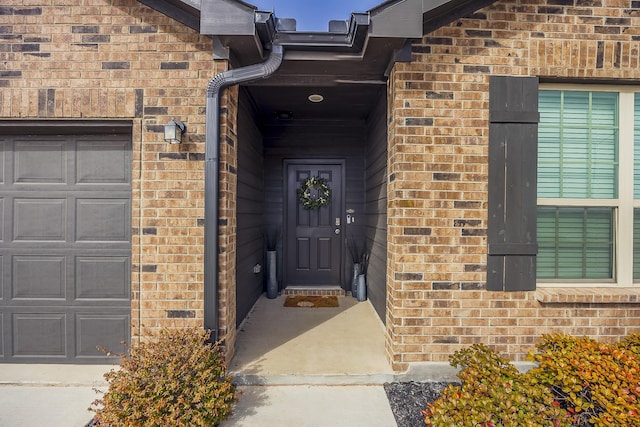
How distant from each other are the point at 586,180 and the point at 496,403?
203cm

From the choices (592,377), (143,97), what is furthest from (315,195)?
(592,377)

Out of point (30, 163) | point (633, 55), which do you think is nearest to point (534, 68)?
point (633, 55)

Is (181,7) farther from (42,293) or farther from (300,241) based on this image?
(300,241)

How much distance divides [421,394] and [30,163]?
146 inches

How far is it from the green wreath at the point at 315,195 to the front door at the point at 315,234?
0.28 feet

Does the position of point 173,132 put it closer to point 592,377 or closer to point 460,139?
point 460,139

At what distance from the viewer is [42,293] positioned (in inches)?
Answer: 104

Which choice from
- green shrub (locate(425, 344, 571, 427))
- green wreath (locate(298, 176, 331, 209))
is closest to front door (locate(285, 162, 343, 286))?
green wreath (locate(298, 176, 331, 209))

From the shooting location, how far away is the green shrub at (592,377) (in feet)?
5.80

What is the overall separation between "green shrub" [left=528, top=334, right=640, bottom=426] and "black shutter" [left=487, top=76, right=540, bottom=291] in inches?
19.5

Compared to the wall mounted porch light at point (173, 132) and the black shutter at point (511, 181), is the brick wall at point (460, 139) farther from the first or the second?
the wall mounted porch light at point (173, 132)

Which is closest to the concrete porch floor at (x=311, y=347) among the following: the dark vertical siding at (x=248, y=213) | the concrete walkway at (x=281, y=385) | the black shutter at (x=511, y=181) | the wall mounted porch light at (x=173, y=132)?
the concrete walkway at (x=281, y=385)

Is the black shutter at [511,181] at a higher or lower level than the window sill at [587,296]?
higher

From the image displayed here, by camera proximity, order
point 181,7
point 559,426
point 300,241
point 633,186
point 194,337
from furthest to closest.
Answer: point 300,241 < point 633,186 < point 181,7 < point 194,337 < point 559,426
